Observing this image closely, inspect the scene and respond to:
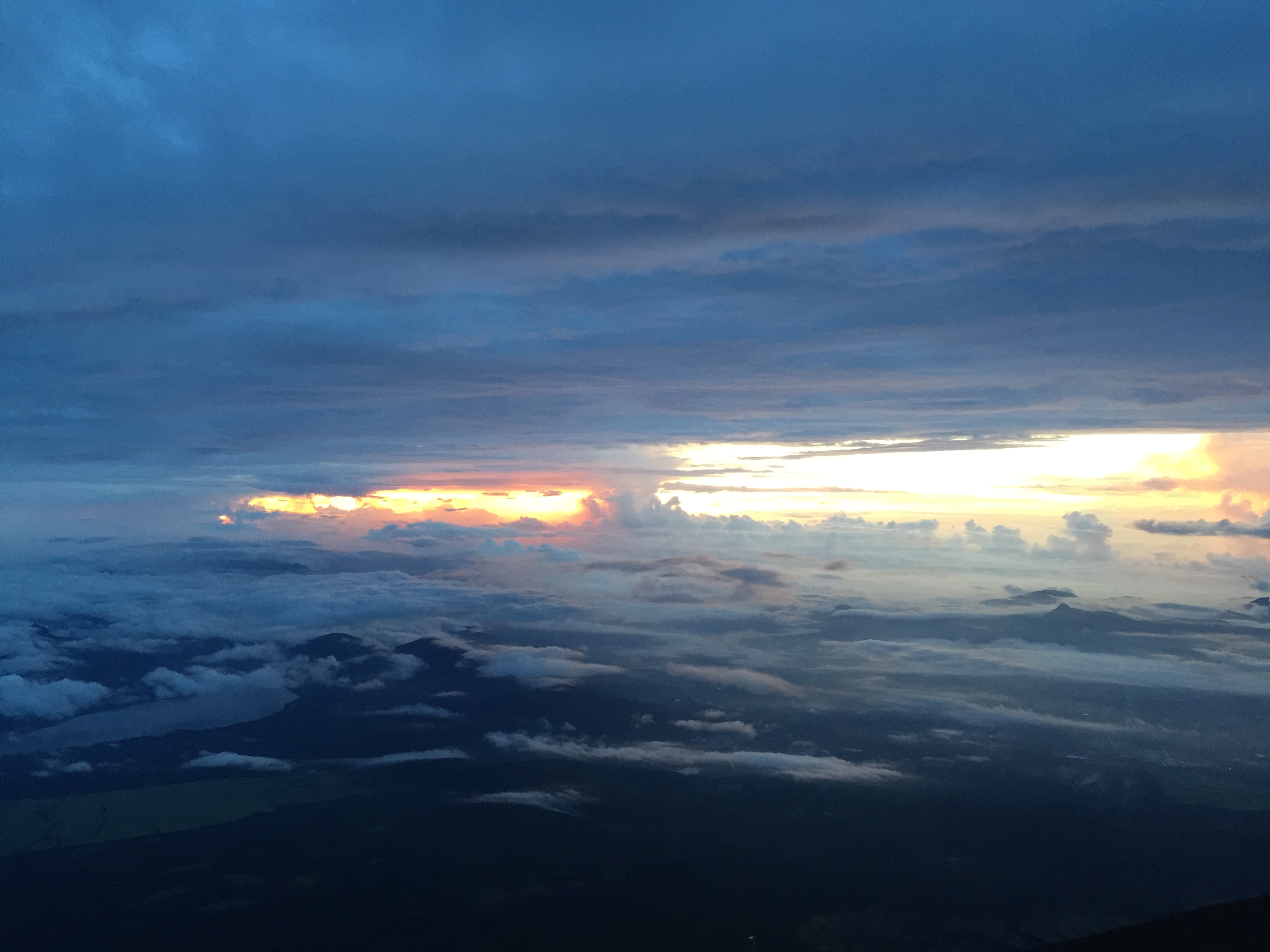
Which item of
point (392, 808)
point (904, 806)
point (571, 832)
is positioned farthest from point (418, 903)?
point (904, 806)

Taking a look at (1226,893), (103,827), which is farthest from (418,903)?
(1226,893)

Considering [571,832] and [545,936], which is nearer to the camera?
[545,936]

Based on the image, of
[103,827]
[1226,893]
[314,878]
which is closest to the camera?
[1226,893]

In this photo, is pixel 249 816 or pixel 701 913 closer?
pixel 701 913

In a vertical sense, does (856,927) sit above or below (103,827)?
above

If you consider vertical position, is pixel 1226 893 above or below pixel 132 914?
above

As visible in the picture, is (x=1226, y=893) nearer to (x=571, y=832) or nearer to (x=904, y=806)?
(x=904, y=806)

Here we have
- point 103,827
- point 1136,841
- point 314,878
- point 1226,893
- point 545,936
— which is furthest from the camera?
point 103,827

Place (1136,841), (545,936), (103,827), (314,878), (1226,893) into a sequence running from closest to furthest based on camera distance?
(545,936) < (1226,893) < (314,878) < (1136,841) < (103,827)

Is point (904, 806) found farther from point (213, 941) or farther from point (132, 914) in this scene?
point (132, 914)
